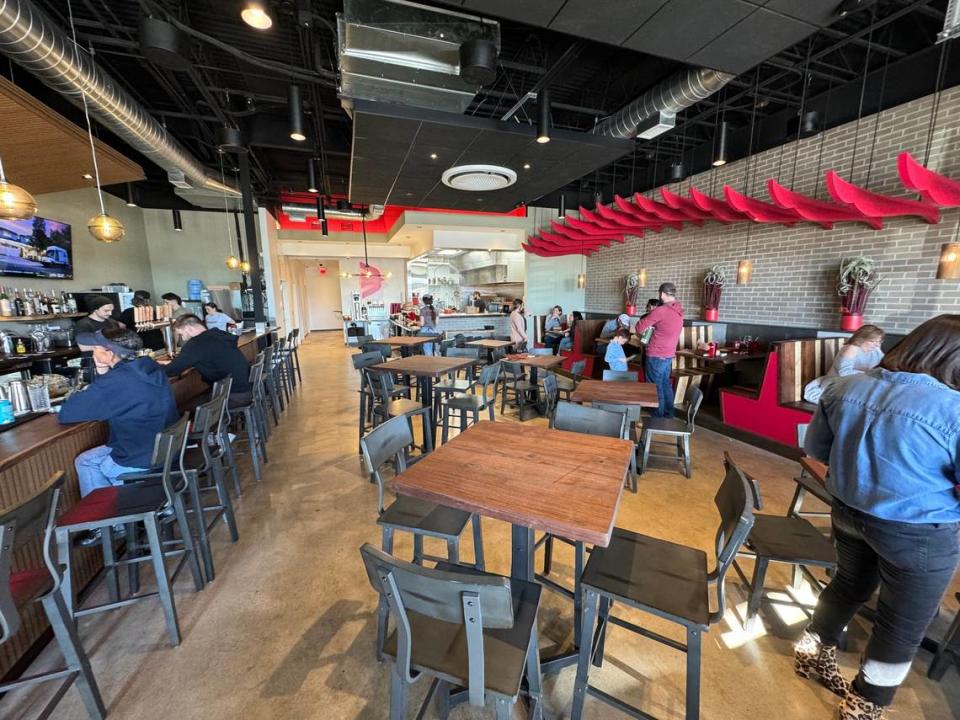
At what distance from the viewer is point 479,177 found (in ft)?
18.7

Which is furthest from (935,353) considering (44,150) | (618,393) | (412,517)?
(44,150)

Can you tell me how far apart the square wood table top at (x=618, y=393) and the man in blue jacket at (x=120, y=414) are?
9.89 feet

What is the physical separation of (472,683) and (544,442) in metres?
1.13

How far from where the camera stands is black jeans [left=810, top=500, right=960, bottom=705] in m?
1.27

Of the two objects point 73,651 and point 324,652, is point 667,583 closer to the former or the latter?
point 324,652

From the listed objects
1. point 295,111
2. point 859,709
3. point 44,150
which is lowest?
point 859,709

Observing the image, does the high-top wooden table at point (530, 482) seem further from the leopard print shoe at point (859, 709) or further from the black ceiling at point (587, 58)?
the black ceiling at point (587, 58)

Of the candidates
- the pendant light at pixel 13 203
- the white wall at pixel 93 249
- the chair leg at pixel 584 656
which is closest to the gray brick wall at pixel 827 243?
the chair leg at pixel 584 656

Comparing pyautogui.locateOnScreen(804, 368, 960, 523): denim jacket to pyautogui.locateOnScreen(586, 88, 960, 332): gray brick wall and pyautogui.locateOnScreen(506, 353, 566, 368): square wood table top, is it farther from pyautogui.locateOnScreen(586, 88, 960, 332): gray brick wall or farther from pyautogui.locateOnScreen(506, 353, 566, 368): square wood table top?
pyautogui.locateOnScreen(586, 88, 960, 332): gray brick wall

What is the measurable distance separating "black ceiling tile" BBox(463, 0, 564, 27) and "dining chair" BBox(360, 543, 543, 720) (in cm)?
334

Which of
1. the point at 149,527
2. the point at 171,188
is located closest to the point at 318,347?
the point at 171,188

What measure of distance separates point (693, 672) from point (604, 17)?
3791mm

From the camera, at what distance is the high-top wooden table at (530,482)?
51.8 inches

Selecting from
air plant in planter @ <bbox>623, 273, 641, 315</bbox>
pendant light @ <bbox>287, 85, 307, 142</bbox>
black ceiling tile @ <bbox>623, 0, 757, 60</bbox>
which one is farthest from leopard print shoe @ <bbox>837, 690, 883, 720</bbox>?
air plant in planter @ <bbox>623, 273, 641, 315</bbox>
